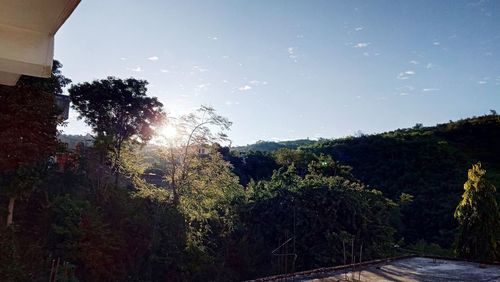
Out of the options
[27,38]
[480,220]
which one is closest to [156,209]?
[480,220]

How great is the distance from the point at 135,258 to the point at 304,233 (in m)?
7.53

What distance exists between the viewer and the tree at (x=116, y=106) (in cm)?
2150

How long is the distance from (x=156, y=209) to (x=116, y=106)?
30.2 feet

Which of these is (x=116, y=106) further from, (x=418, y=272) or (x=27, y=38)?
(x=27, y=38)

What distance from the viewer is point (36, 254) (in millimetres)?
12070

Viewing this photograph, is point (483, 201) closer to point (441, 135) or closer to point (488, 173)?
point (488, 173)

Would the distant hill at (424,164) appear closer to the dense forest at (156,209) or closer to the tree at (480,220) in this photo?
the dense forest at (156,209)

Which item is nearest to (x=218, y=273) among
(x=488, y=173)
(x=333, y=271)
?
(x=333, y=271)

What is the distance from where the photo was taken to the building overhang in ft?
2.64

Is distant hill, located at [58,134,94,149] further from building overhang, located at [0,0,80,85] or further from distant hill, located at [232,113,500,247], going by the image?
building overhang, located at [0,0,80,85]

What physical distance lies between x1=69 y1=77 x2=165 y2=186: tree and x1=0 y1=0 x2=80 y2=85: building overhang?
67.1 ft

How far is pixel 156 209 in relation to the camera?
15383 millimetres

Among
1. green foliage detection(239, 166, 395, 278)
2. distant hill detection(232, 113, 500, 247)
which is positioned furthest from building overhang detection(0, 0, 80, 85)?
distant hill detection(232, 113, 500, 247)

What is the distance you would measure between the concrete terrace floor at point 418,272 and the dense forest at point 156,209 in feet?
3.20
